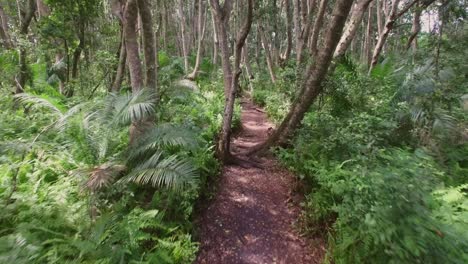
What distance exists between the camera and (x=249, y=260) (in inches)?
143

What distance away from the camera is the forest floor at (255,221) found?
3705mm

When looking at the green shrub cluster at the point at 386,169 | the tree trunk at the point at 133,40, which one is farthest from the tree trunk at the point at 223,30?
the green shrub cluster at the point at 386,169

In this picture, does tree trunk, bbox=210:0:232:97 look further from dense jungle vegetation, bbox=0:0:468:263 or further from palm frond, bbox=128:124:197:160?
palm frond, bbox=128:124:197:160

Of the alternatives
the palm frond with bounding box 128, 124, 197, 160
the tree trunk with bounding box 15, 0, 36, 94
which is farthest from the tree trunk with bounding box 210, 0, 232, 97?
the tree trunk with bounding box 15, 0, 36, 94

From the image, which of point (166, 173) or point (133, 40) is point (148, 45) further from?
point (166, 173)

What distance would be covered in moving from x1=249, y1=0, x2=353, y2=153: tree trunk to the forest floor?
0.62 m

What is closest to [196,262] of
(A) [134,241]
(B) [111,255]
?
(A) [134,241]

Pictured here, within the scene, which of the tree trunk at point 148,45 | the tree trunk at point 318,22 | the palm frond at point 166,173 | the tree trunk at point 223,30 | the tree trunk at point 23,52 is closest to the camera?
the palm frond at point 166,173

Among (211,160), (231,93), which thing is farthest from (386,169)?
(231,93)

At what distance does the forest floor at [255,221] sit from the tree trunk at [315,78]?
2.02ft

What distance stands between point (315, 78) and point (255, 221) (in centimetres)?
291

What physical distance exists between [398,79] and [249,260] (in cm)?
558

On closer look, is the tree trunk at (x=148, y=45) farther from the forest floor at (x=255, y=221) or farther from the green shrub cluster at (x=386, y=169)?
the green shrub cluster at (x=386, y=169)

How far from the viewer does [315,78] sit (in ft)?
17.9
